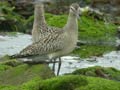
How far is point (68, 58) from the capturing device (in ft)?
67.5

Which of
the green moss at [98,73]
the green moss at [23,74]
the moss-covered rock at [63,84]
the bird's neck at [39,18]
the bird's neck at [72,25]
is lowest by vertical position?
the green moss at [98,73]

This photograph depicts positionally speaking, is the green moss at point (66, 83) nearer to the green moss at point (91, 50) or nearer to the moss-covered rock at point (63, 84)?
the moss-covered rock at point (63, 84)

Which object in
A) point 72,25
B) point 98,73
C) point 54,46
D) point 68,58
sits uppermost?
point 72,25

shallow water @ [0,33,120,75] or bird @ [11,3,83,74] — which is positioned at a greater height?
bird @ [11,3,83,74]

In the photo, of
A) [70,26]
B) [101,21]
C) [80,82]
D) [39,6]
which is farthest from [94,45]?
[80,82]

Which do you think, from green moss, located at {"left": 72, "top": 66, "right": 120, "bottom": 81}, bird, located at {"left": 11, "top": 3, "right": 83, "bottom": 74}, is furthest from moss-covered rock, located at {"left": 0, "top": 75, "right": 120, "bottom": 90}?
bird, located at {"left": 11, "top": 3, "right": 83, "bottom": 74}

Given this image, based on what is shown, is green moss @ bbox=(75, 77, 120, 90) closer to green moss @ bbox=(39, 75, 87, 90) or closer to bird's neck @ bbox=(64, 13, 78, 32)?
green moss @ bbox=(39, 75, 87, 90)

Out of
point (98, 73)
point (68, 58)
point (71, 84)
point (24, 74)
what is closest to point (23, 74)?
point (24, 74)

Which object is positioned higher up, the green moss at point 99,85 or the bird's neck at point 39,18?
the bird's neck at point 39,18

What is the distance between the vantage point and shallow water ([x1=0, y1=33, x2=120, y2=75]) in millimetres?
19055

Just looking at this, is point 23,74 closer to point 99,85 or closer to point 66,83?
point 66,83

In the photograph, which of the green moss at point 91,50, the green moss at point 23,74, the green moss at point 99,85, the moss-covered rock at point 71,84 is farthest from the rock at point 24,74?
the green moss at point 91,50

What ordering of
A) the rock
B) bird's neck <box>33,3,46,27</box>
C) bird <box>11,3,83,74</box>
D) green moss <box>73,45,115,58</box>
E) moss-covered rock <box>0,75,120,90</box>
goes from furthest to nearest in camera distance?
green moss <box>73,45,115,58</box> → bird's neck <box>33,3,46,27</box> → bird <box>11,3,83,74</box> → the rock → moss-covered rock <box>0,75,120,90</box>

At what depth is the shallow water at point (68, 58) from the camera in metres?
19.1
